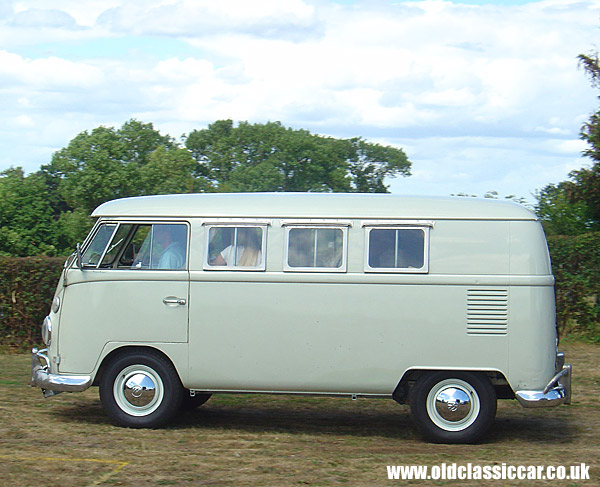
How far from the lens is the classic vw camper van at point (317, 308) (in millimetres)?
8203

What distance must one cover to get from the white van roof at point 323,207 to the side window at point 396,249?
0.55 feet

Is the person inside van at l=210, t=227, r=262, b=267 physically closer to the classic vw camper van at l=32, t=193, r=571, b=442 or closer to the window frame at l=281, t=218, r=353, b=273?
the classic vw camper van at l=32, t=193, r=571, b=442

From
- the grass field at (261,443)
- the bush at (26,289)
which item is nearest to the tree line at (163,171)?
the bush at (26,289)

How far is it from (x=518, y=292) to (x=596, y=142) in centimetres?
1040

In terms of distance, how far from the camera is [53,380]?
28.7ft

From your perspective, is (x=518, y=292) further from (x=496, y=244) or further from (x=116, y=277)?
(x=116, y=277)

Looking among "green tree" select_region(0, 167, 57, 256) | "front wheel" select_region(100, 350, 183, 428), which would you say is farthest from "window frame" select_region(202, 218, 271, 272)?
"green tree" select_region(0, 167, 57, 256)

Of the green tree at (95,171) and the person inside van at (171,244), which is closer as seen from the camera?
the person inside van at (171,244)

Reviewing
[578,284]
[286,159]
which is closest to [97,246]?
[578,284]

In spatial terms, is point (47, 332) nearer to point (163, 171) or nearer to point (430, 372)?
point (430, 372)

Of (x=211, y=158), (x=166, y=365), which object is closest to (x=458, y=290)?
(x=166, y=365)

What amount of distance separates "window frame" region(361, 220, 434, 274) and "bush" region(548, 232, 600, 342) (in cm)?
786

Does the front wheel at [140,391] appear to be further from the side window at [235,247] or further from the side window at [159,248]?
the side window at [235,247]

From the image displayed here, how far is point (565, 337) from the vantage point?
1532 cm
